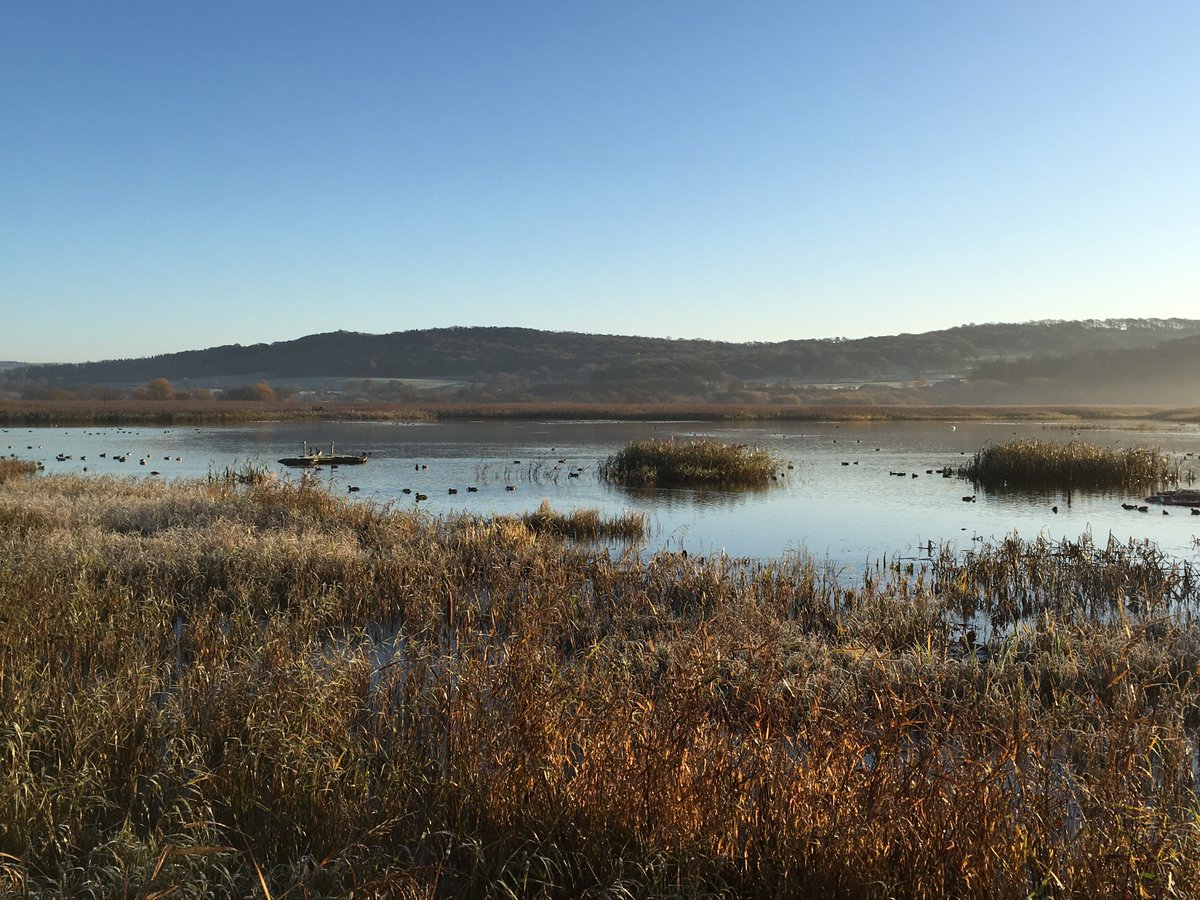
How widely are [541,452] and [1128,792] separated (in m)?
39.9

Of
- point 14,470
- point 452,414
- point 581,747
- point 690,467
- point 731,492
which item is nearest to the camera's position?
point 581,747

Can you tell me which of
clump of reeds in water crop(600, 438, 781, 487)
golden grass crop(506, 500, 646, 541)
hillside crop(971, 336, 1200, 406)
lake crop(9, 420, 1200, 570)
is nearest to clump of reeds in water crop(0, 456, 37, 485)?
lake crop(9, 420, 1200, 570)

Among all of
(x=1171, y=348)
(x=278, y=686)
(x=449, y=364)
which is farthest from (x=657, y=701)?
(x=1171, y=348)

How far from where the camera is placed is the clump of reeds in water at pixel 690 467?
96.2 ft

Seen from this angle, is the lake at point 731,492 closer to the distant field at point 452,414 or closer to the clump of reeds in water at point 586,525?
the clump of reeds in water at point 586,525

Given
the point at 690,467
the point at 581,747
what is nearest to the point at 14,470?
the point at 690,467

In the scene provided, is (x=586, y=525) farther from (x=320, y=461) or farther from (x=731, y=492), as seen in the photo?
(x=320, y=461)

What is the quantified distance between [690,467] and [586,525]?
11.9m

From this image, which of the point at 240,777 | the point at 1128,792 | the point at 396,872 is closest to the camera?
the point at 396,872

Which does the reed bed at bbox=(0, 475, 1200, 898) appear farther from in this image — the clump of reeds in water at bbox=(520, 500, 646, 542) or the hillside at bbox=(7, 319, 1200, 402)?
the hillside at bbox=(7, 319, 1200, 402)

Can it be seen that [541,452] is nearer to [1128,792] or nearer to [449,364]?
[1128,792]

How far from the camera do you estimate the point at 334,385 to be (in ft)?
538

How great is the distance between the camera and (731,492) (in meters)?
27.1

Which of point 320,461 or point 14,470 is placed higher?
point 14,470
